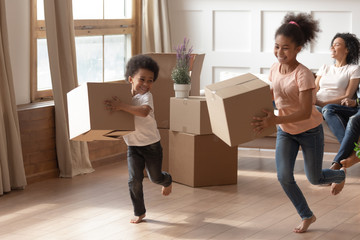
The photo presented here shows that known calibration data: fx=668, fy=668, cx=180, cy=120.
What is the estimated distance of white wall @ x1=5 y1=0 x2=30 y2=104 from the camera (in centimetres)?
461

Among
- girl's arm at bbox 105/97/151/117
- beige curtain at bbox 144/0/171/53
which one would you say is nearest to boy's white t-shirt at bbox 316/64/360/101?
beige curtain at bbox 144/0/171/53

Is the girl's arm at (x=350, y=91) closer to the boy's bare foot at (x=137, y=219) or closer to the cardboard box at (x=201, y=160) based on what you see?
the cardboard box at (x=201, y=160)

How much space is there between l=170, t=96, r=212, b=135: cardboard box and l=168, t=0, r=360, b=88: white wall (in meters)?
1.56

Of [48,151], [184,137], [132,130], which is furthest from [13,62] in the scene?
[132,130]

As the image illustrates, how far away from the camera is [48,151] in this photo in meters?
4.86

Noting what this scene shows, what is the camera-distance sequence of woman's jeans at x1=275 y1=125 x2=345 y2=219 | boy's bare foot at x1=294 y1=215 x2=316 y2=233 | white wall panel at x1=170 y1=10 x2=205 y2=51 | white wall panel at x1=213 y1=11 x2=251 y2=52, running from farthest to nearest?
1. white wall panel at x1=170 y1=10 x2=205 y2=51
2. white wall panel at x1=213 y1=11 x2=251 y2=52
3. boy's bare foot at x1=294 y1=215 x2=316 y2=233
4. woman's jeans at x1=275 y1=125 x2=345 y2=219

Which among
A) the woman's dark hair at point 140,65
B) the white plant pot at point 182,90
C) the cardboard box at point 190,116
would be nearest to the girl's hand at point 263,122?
the woman's dark hair at point 140,65

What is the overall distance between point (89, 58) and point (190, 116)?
140cm

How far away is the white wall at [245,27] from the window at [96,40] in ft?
1.73

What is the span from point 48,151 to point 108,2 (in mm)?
1581

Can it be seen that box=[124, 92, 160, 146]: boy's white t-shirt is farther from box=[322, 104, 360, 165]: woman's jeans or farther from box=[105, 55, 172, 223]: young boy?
box=[322, 104, 360, 165]: woman's jeans

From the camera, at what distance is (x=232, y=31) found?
6.22 m

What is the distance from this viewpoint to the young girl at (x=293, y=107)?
10.4 feet

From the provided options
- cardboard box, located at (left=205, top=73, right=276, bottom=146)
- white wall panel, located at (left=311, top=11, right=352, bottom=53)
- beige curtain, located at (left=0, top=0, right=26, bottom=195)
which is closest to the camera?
cardboard box, located at (left=205, top=73, right=276, bottom=146)
